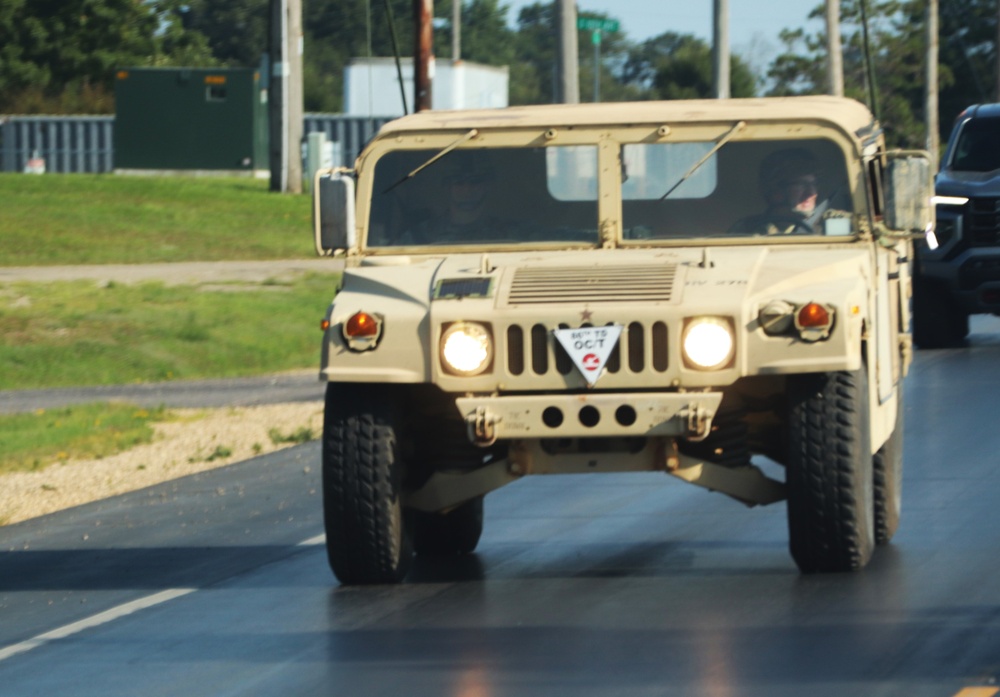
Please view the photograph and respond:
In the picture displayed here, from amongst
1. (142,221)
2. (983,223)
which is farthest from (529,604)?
(142,221)

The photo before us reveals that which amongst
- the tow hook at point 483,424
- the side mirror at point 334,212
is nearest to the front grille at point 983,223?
the side mirror at point 334,212

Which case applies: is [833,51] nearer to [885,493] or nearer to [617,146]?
[885,493]

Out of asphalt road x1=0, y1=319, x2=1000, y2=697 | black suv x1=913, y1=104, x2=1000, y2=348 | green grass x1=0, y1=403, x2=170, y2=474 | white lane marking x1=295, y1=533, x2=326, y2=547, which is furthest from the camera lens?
black suv x1=913, y1=104, x2=1000, y2=348

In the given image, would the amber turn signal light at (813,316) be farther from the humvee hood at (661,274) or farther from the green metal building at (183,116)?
the green metal building at (183,116)

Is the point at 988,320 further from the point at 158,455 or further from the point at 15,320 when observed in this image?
the point at 158,455

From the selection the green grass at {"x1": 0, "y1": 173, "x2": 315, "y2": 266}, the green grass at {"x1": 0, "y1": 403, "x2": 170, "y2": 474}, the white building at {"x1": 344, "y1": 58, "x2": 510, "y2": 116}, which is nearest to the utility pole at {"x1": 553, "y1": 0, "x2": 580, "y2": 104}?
the green grass at {"x1": 0, "y1": 403, "x2": 170, "y2": 474}

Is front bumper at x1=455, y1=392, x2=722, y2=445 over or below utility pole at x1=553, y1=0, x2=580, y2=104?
below

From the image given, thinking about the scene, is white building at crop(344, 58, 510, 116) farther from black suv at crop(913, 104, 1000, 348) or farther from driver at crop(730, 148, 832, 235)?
driver at crop(730, 148, 832, 235)

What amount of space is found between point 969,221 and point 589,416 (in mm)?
11729

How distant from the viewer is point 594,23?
26.5m

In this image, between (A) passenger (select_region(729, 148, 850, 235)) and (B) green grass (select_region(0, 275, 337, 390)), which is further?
(B) green grass (select_region(0, 275, 337, 390))

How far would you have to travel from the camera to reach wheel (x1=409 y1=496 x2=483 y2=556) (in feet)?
32.2

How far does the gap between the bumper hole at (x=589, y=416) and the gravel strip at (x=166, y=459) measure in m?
5.09

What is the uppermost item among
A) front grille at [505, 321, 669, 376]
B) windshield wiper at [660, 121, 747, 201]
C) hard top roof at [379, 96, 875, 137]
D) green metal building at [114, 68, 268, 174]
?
green metal building at [114, 68, 268, 174]
